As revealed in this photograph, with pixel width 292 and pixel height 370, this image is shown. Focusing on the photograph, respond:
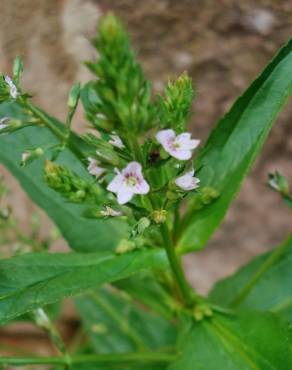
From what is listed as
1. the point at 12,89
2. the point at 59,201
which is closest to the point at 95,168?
the point at 12,89

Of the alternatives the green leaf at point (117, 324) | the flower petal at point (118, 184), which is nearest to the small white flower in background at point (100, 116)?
the flower petal at point (118, 184)

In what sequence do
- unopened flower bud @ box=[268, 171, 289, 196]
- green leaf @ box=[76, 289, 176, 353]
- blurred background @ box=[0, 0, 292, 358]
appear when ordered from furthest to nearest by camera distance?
1. green leaf @ box=[76, 289, 176, 353]
2. blurred background @ box=[0, 0, 292, 358]
3. unopened flower bud @ box=[268, 171, 289, 196]

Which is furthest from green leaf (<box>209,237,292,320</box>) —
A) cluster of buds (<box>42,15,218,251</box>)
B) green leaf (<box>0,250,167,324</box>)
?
cluster of buds (<box>42,15,218,251</box>)

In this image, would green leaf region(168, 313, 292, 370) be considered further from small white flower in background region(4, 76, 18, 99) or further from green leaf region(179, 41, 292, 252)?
small white flower in background region(4, 76, 18, 99)

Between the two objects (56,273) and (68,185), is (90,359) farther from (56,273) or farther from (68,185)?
(68,185)

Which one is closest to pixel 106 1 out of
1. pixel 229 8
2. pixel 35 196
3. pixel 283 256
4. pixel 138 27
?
pixel 138 27

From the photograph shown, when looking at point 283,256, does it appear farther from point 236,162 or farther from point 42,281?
point 42,281

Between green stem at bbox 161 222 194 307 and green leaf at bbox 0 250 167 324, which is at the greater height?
green leaf at bbox 0 250 167 324

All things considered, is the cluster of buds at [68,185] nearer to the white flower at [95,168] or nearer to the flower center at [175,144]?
the white flower at [95,168]
